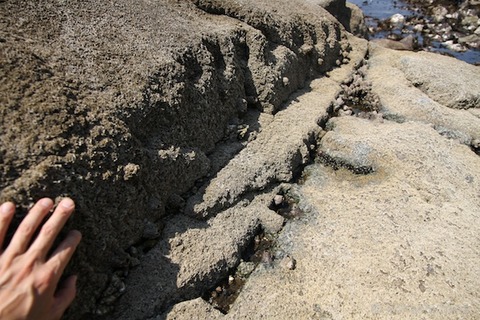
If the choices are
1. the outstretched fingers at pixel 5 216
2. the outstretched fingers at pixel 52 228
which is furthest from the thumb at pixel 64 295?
the outstretched fingers at pixel 5 216

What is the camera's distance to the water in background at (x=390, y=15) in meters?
11.8

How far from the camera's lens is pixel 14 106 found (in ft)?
8.74

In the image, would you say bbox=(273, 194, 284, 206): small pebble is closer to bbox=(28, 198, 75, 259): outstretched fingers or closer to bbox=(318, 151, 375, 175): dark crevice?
bbox=(318, 151, 375, 175): dark crevice

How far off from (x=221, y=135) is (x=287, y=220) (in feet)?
4.14

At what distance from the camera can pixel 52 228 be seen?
235 cm

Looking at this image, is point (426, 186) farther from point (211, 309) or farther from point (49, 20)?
point (49, 20)

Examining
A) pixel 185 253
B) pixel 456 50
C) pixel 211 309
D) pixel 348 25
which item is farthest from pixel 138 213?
pixel 456 50

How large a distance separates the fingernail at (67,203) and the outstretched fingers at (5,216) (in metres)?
0.28

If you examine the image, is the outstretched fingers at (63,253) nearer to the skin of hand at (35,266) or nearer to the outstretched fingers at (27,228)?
the skin of hand at (35,266)

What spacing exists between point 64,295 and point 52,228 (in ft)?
1.52

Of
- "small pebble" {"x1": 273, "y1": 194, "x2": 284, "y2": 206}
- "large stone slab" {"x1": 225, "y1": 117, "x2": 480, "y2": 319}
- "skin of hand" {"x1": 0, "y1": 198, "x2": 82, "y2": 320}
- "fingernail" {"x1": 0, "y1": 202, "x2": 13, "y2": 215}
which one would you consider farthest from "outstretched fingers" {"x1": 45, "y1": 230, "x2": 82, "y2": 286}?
"small pebble" {"x1": 273, "y1": 194, "x2": 284, "y2": 206}

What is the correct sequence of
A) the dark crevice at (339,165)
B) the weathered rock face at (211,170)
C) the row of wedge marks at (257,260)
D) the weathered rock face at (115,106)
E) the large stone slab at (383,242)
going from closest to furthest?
the weathered rock face at (115,106) < the weathered rock face at (211,170) < the large stone slab at (383,242) < the row of wedge marks at (257,260) < the dark crevice at (339,165)

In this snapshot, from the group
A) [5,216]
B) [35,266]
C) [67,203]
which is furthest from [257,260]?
[5,216]

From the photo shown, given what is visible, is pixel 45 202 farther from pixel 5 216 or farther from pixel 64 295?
pixel 64 295
